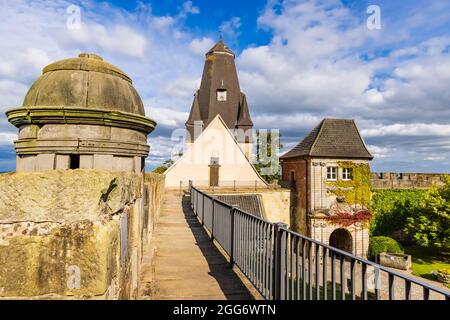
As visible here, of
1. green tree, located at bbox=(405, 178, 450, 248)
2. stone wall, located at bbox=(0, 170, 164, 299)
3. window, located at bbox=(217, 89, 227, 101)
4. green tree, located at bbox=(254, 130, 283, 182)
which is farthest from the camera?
green tree, located at bbox=(254, 130, 283, 182)

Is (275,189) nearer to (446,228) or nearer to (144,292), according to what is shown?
(446,228)

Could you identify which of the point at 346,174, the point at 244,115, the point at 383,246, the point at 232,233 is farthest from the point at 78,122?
the point at 244,115

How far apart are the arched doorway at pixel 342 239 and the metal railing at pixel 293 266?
20.9 metres

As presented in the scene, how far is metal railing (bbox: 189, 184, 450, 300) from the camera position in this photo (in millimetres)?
1987

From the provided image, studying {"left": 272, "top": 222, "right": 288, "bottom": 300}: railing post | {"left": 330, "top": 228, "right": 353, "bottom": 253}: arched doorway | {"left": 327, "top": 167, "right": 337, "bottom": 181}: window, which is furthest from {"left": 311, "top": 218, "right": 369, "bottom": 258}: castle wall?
{"left": 272, "top": 222, "right": 288, "bottom": 300}: railing post

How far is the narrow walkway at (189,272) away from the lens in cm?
388

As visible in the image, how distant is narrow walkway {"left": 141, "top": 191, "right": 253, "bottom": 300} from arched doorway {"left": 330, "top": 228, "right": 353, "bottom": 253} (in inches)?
750

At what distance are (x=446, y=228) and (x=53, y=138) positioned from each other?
24899 mm

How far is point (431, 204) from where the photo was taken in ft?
70.7

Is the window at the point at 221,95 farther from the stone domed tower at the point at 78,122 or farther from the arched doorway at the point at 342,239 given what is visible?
the stone domed tower at the point at 78,122

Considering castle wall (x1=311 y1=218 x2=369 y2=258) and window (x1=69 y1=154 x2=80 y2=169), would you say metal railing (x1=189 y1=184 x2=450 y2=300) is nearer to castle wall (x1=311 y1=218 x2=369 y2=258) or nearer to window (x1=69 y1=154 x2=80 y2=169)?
window (x1=69 y1=154 x2=80 y2=169)

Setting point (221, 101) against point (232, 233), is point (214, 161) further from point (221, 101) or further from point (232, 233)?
point (232, 233)

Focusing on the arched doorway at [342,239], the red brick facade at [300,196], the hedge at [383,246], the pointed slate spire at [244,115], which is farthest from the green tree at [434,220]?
the pointed slate spire at [244,115]
